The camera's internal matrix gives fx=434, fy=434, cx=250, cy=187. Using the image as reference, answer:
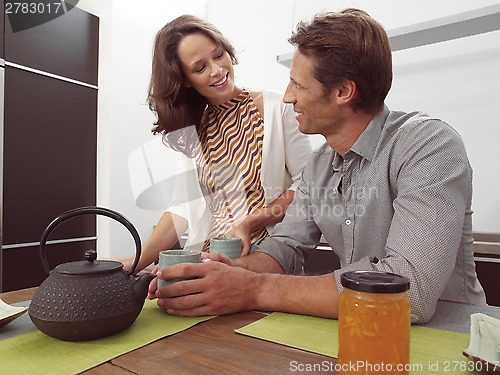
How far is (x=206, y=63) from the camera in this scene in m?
1.72

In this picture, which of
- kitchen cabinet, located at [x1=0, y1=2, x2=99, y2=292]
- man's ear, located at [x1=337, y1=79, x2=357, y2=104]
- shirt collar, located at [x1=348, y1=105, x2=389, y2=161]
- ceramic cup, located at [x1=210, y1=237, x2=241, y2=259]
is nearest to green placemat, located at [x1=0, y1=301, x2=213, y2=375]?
ceramic cup, located at [x1=210, y1=237, x2=241, y2=259]

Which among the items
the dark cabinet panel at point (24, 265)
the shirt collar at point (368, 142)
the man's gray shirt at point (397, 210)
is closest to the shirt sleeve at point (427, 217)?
the man's gray shirt at point (397, 210)

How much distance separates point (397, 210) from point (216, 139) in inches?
39.4

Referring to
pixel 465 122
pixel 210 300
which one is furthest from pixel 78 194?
pixel 465 122

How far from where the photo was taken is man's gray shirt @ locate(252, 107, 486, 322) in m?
0.94

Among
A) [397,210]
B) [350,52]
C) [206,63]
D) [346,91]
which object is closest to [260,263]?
[397,210]

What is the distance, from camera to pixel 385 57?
4.24ft

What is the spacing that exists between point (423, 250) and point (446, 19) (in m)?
1.67

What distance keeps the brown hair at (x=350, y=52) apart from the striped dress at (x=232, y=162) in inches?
21.8

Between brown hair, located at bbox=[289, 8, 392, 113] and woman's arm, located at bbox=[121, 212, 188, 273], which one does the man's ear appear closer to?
brown hair, located at bbox=[289, 8, 392, 113]

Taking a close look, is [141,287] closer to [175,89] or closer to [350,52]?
[350,52]

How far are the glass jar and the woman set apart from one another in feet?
3.33

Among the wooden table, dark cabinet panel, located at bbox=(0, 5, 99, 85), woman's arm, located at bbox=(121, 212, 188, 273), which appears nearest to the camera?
the wooden table

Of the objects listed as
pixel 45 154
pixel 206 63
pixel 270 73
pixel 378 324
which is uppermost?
pixel 270 73
